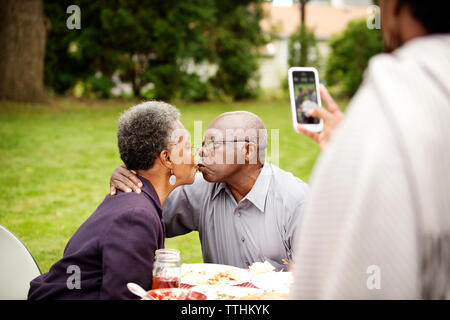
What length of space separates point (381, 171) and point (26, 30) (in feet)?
48.2

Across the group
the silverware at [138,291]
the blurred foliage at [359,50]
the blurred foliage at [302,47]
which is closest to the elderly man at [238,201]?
the silverware at [138,291]

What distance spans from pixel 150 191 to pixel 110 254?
59 cm

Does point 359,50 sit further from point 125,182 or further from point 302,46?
point 125,182

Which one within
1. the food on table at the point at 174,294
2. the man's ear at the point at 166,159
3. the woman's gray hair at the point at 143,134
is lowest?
the food on table at the point at 174,294

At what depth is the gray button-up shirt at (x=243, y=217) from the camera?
3.48 meters

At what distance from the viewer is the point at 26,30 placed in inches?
551

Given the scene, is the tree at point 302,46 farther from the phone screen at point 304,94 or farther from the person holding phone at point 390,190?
the person holding phone at point 390,190

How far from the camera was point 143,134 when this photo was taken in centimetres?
298

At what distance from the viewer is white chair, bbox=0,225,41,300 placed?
3100 millimetres

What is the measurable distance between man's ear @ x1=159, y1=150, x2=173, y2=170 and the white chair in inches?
42.2

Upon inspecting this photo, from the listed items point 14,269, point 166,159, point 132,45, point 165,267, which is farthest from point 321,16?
point 165,267

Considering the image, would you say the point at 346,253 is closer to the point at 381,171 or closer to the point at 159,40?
the point at 381,171

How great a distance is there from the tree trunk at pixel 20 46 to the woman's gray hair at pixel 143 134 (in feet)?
41.0
